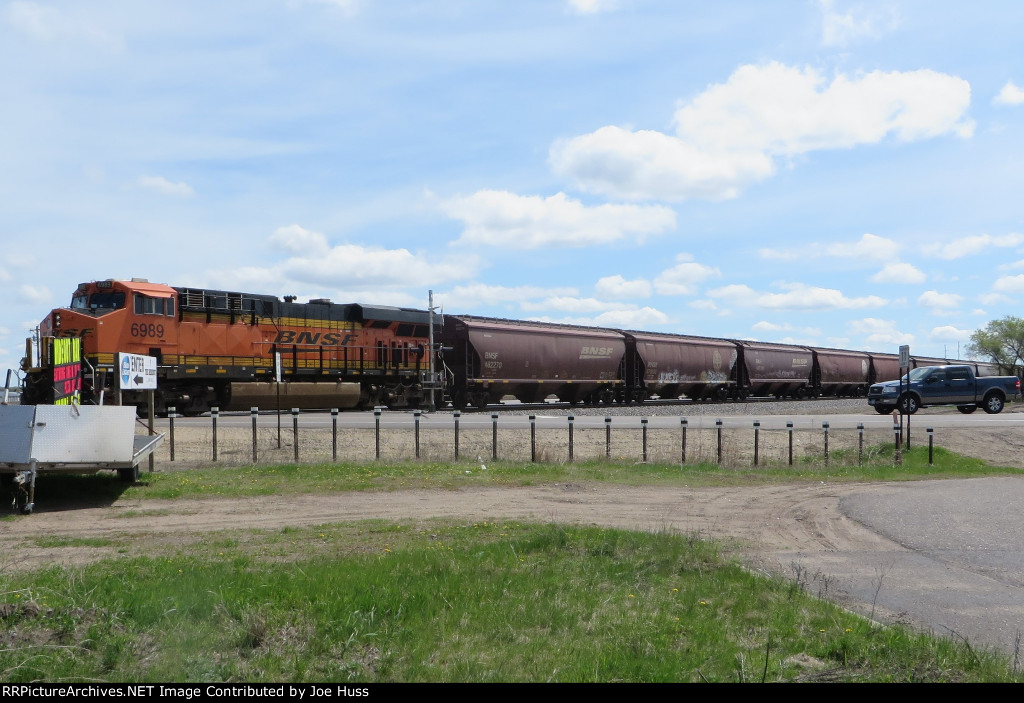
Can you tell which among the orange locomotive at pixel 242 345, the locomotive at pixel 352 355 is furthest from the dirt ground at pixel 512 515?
the orange locomotive at pixel 242 345

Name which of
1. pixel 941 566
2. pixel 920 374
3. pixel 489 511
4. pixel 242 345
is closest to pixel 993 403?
pixel 920 374

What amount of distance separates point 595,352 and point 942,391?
1493 centimetres

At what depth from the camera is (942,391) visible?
118 ft

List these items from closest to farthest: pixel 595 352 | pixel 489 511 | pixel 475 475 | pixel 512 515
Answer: pixel 512 515
pixel 489 511
pixel 475 475
pixel 595 352

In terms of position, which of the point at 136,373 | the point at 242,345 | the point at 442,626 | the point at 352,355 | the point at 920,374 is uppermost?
the point at 242,345

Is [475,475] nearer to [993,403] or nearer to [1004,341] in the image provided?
[993,403]

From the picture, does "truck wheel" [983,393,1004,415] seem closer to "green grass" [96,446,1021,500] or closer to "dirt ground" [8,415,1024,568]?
"green grass" [96,446,1021,500]

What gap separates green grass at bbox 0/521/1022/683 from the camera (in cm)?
509

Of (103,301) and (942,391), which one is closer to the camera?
(103,301)

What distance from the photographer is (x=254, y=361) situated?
94.5 ft

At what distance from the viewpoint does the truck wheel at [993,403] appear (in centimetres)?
3734

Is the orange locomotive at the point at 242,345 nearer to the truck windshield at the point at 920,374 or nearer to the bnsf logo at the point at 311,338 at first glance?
the bnsf logo at the point at 311,338
